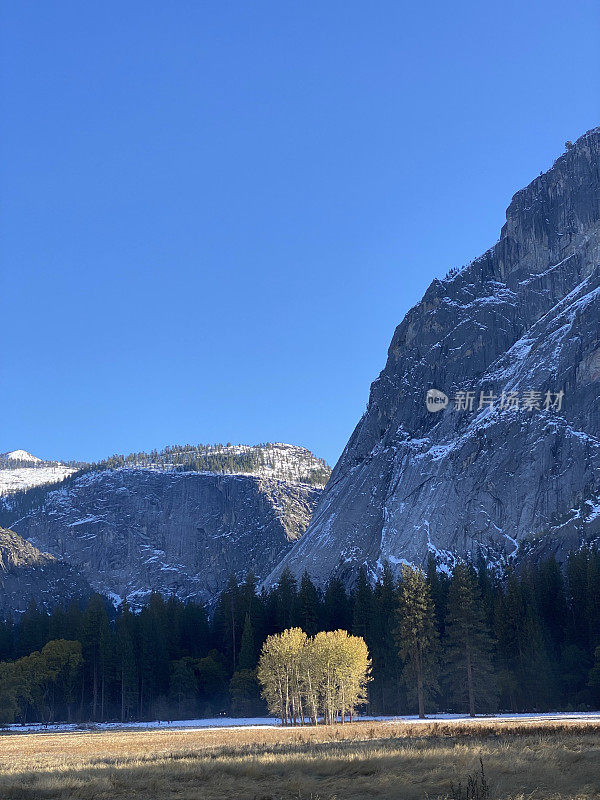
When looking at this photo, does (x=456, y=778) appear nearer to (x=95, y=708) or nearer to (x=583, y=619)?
(x=583, y=619)

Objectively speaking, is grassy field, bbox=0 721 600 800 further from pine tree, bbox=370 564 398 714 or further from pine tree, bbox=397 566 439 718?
pine tree, bbox=370 564 398 714

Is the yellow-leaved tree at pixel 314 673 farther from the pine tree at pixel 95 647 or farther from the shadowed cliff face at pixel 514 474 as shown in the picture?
the shadowed cliff face at pixel 514 474

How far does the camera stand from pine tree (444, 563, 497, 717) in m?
81.6

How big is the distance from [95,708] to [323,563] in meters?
79.3

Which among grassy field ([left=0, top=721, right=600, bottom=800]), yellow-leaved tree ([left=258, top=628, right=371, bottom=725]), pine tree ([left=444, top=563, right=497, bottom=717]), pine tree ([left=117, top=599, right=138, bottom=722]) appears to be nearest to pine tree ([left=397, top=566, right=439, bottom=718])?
pine tree ([left=444, top=563, right=497, bottom=717])

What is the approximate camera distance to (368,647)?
105 metres

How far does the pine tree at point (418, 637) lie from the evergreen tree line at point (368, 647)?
0.13 meters

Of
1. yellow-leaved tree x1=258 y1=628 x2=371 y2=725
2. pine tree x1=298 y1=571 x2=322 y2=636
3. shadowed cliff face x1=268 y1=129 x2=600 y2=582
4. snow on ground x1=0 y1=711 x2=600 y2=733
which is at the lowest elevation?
snow on ground x1=0 y1=711 x2=600 y2=733

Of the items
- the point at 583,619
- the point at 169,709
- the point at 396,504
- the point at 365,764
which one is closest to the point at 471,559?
the point at 396,504

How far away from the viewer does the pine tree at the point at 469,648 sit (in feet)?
268

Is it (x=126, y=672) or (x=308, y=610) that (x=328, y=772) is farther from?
(x=126, y=672)

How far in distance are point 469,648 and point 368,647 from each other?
83.1ft

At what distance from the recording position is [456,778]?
25.6m

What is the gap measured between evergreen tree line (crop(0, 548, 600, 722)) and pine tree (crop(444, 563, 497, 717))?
144 mm
